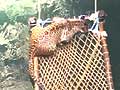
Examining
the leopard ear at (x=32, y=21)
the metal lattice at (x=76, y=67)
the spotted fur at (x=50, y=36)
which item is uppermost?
the leopard ear at (x=32, y=21)

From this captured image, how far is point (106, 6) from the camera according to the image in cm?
180

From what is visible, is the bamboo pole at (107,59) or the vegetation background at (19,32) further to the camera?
the vegetation background at (19,32)

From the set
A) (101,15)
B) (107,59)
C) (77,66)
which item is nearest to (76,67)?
(77,66)

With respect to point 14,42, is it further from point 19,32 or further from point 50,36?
point 50,36

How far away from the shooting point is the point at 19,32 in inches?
67.8

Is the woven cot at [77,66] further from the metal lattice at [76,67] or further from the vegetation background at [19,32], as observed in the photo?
the vegetation background at [19,32]

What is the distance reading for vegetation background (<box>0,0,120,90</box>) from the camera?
5.57 feet

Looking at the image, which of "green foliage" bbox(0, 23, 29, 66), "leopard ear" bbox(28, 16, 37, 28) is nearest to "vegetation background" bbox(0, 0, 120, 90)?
"green foliage" bbox(0, 23, 29, 66)

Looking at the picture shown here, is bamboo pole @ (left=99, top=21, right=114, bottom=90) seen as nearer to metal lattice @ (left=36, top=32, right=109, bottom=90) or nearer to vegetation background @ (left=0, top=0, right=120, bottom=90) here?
metal lattice @ (left=36, top=32, right=109, bottom=90)

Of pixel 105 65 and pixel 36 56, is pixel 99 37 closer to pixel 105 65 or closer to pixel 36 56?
pixel 105 65

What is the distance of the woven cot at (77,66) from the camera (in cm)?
156

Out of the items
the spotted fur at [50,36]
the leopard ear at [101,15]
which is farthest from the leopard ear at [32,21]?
the leopard ear at [101,15]

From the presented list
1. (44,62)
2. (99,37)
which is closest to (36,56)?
(44,62)

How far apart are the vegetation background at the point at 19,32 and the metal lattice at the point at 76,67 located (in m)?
0.16
